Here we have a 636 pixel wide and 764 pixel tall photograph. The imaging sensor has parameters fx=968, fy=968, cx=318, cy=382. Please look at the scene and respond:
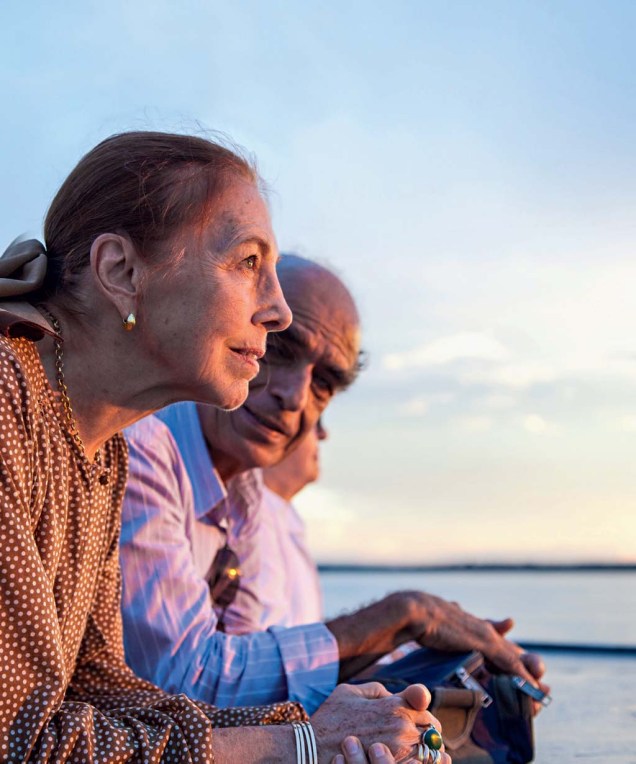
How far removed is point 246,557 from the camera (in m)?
2.96

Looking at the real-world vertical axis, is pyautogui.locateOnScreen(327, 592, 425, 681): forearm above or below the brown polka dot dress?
below

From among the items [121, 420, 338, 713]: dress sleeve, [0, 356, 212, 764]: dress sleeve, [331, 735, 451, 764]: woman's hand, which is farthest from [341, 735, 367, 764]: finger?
[121, 420, 338, 713]: dress sleeve

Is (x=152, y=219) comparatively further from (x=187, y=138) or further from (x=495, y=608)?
(x=495, y=608)

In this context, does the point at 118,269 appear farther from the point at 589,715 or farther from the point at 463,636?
the point at 589,715

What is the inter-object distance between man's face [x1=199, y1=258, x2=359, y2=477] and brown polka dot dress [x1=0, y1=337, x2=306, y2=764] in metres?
0.85

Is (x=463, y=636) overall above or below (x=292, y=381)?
below

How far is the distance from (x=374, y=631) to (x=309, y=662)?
19 cm

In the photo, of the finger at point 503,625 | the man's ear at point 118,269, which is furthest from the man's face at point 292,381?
the man's ear at point 118,269

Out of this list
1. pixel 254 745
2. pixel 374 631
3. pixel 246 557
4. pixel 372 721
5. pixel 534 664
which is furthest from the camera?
pixel 246 557

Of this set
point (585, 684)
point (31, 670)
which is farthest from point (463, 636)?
point (585, 684)

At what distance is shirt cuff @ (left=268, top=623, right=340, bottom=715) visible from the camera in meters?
2.18

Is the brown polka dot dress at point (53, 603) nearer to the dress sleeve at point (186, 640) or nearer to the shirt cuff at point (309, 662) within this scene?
the dress sleeve at point (186, 640)

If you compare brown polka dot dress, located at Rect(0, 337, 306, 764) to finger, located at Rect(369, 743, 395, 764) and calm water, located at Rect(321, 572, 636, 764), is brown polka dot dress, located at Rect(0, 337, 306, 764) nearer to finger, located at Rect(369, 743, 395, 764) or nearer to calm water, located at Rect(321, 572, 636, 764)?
finger, located at Rect(369, 743, 395, 764)

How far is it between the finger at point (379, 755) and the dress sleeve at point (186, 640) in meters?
0.61
